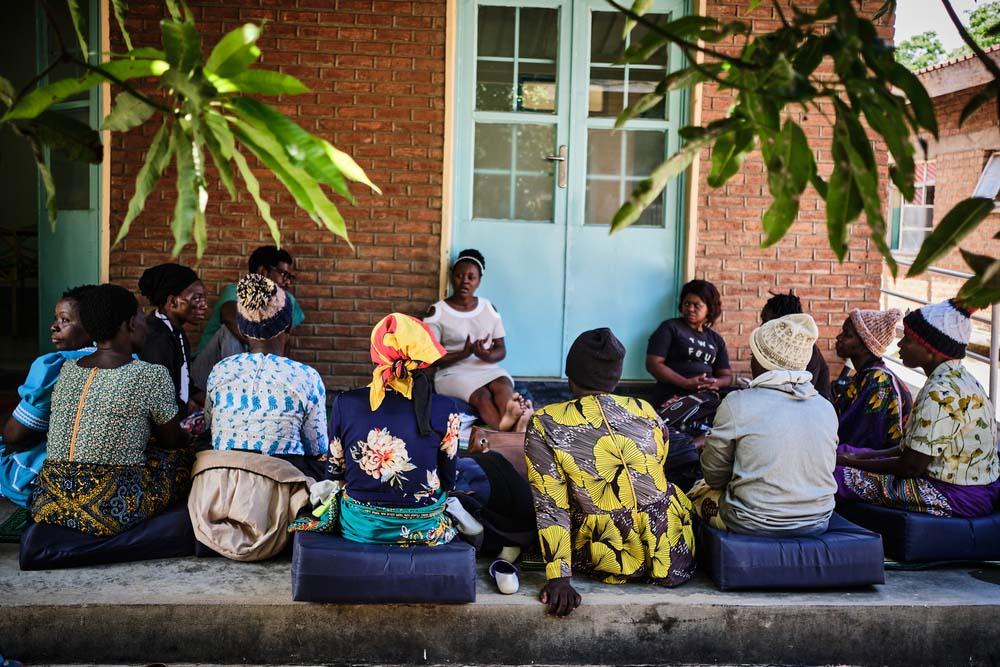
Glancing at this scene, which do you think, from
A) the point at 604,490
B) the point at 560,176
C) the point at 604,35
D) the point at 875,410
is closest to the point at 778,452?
the point at 604,490

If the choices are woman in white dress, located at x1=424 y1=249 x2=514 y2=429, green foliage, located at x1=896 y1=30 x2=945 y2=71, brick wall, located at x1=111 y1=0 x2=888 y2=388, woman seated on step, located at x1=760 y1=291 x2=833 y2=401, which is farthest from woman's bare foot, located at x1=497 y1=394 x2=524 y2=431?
green foliage, located at x1=896 y1=30 x2=945 y2=71

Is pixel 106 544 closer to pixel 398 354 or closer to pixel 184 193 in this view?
pixel 398 354

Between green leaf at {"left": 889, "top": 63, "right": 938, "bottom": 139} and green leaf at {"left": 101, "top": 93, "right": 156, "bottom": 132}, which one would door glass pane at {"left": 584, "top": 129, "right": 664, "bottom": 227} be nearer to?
green leaf at {"left": 889, "top": 63, "right": 938, "bottom": 139}

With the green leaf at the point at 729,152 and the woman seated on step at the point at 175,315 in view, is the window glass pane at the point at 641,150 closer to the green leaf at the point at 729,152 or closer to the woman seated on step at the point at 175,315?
the woman seated on step at the point at 175,315

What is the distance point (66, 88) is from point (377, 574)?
2.58 meters

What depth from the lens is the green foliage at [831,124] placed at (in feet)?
5.69

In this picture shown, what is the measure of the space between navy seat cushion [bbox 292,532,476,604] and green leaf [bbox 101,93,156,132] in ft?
7.76

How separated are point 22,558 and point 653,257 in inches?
194

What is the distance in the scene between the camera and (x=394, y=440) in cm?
398

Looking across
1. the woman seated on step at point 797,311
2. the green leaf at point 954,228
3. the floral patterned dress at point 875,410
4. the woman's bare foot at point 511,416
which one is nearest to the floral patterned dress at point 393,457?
the green leaf at point 954,228

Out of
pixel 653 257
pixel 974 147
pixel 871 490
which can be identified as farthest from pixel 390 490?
pixel 974 147

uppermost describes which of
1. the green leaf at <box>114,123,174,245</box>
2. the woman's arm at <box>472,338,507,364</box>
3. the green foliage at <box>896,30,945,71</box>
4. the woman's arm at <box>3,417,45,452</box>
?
the green foliage at <box>896,30,945,71</box>

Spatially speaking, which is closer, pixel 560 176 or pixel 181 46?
pixel 181 46

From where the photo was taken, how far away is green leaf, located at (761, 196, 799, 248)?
1801mm
